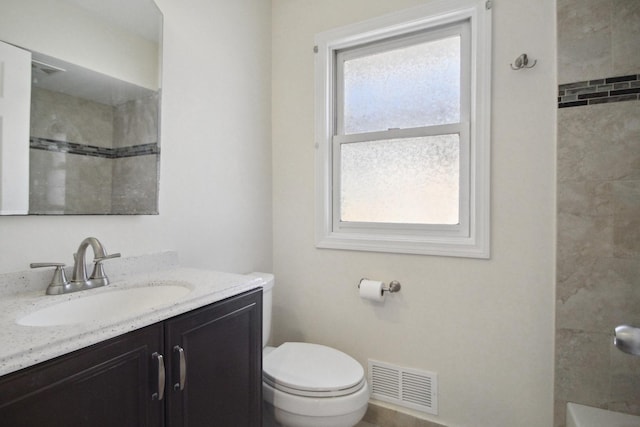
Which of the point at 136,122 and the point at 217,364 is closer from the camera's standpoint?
the point at 217,364

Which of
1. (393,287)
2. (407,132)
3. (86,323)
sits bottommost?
(393,287)

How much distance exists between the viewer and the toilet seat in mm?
1323

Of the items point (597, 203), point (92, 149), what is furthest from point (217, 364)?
point (597, 203)

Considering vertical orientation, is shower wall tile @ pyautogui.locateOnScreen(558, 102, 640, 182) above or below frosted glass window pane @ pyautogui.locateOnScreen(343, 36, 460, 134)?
below

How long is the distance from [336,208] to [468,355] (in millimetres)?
1012

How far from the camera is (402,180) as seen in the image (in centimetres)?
181

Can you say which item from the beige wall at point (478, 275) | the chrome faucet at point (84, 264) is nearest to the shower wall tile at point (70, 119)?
the chrome faucet at point (84, 264)

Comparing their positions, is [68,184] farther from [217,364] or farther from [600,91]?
[600,91]

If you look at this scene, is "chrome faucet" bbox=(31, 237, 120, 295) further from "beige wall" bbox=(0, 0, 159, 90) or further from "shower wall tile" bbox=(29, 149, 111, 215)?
"beige wall" bbox=(0, 0, 159, 90)

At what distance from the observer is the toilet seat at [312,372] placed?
1.32 metres

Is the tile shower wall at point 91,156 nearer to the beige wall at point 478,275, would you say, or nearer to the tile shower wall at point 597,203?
the beige wall at point 478,275

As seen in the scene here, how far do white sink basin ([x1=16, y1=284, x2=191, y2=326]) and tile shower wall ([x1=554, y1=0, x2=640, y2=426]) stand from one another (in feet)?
4.87

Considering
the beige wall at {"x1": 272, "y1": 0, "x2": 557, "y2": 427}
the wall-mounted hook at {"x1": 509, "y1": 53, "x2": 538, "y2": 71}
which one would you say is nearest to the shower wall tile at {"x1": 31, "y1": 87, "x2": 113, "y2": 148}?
the beige wall at {"x1": 272, "y1": 0, "x2": 557, "y2": 427}

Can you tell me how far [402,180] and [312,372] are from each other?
3.47 ft
